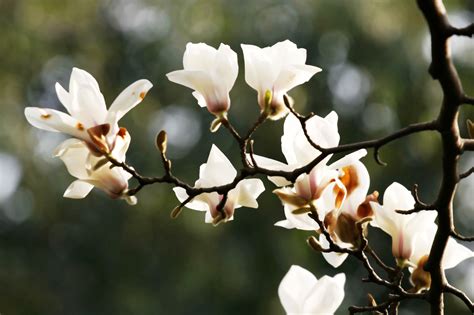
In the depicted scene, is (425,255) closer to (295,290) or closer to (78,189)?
(295,290)

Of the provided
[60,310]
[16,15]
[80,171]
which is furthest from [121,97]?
[16,15]

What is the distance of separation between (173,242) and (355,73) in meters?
1.75

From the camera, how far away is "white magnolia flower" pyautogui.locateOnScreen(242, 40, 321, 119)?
2.95ft

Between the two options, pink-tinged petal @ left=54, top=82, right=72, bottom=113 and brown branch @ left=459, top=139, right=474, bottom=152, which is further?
pink-tinged petal @ left=54, top=82, right=72, bottom=113

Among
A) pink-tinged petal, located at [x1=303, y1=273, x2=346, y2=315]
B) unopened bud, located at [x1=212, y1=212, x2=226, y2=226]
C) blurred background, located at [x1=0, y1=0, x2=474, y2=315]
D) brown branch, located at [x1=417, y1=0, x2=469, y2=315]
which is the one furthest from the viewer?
blurred background, located at [x1=0, y1=0, x2=474, y2=315]

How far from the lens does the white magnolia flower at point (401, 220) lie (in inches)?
35.2

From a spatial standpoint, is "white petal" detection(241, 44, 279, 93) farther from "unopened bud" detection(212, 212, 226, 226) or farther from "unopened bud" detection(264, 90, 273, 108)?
"unopened bud" detection(212, 212, 226, 226)

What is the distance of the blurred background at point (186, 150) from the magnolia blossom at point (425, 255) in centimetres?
499

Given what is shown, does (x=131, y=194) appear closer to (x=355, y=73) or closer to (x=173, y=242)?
(x=173, y=242)

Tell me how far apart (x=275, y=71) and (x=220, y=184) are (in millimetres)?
103

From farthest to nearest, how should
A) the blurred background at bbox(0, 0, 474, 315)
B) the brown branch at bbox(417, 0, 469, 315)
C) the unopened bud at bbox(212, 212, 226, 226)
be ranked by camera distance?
the blurred background at bbox(0, 0, 474, 315)
the unopened bud at bbox(212, 212, 226, 226)
the brown branch at bbox(417, 0, 469, 315)

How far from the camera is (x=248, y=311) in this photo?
6.50m

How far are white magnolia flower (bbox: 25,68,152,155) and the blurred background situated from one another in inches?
197

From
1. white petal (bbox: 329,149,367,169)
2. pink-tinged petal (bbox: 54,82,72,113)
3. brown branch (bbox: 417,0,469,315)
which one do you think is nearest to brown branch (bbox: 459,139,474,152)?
brown branch (bbox: 417,0,469,315)
